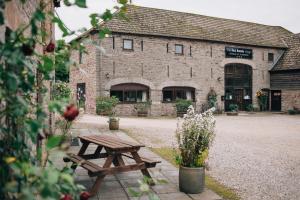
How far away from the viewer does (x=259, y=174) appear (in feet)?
20.9

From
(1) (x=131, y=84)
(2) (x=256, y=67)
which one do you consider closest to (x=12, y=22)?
(1) (x=131, y=84)

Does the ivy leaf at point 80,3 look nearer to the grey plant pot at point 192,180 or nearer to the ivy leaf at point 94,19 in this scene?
the ivy leaf at point 94,19

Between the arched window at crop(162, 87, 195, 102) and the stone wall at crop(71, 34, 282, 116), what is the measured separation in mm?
400

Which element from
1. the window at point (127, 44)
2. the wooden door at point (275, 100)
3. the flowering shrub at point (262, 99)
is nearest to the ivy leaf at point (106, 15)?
the window at point (127, 44)

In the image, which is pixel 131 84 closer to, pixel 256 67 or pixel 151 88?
pixel 151 88

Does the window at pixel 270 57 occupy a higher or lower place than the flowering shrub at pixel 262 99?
higher

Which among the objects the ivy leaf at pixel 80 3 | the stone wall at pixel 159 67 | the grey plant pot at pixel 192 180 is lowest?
the grey plant pot at pixel 192 180

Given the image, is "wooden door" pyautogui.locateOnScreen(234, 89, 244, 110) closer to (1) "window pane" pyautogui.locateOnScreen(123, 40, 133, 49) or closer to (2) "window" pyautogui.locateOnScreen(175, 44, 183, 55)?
(2) "window" pyautogui.locateOnScreen(175, 44, 183, 55)

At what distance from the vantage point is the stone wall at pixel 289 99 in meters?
24.6

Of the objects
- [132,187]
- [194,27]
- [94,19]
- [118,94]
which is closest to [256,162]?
[132,187]

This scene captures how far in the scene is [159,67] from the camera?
21625 mm

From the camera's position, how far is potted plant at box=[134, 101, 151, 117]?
2070 centimetres

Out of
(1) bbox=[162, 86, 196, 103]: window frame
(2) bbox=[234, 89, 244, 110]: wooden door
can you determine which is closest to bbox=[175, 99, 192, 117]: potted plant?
(1) bbox=[162, 86, 196, 103]: window frame

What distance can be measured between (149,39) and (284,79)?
1207 cm
